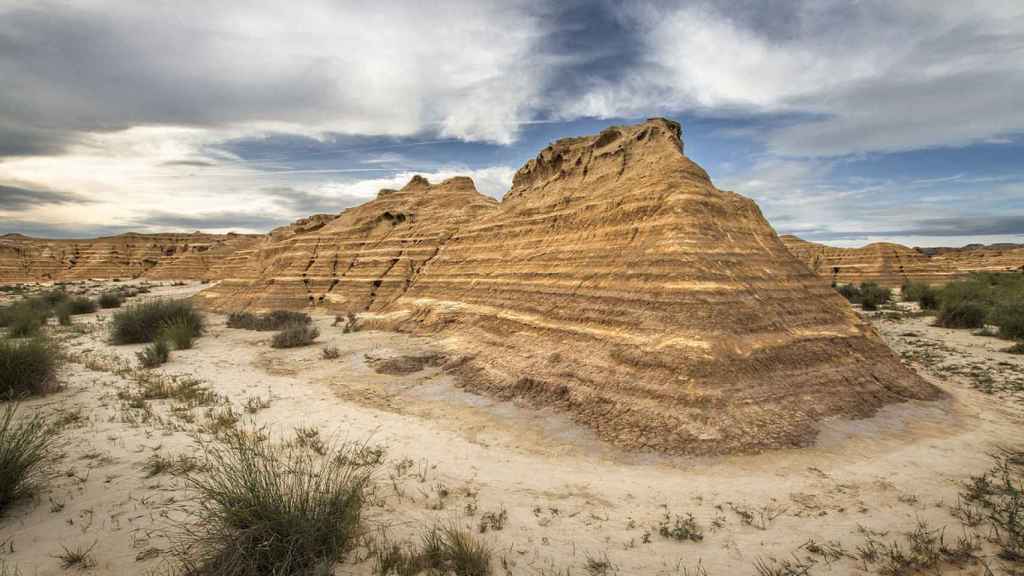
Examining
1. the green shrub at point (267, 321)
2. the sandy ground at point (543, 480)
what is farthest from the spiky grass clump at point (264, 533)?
the green shrub at point (267, 321)

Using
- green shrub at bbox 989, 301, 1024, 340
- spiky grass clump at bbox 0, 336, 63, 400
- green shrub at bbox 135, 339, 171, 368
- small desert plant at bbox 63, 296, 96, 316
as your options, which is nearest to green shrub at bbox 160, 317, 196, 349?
green shrub at bbox 135, 339, 171, 368

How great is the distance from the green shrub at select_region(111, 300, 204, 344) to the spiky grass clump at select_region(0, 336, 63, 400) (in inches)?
291

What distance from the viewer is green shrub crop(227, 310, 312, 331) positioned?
19562mm

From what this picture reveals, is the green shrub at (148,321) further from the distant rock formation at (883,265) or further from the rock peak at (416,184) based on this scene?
the distant rock formation at (883,265)

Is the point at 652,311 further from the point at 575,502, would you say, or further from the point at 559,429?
the point at 575,502

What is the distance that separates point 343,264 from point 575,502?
75.4ft

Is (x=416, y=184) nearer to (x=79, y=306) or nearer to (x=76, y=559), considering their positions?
(x=79, y=306)

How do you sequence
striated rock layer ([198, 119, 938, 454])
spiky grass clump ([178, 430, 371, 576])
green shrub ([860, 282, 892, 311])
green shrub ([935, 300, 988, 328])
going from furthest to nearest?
1. green shrub ([860, 282, 892, 311])
2. green shrub ([935, 300, 988, 328])
3. striated rock layer ([198, 119, 938, 454])
4. spiky grass clump ([178, 430, 371, 576])

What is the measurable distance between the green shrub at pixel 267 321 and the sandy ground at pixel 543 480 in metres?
9.12

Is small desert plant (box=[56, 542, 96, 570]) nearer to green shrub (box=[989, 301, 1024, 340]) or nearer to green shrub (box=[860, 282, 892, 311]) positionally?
green shrub (box=[989, 301, 1024, 340])

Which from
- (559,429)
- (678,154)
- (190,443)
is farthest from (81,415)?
(678,154)

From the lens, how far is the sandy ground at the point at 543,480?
13.7 ft

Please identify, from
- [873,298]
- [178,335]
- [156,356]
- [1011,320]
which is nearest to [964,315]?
[1011,320]

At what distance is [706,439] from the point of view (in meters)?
6.50
